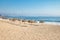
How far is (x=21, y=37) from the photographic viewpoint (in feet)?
29.3

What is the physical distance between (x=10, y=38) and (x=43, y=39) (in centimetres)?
200

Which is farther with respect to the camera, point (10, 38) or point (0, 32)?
point (0, 32)

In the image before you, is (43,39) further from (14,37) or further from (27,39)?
(14,37)

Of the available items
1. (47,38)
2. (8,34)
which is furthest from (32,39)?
(8,34)

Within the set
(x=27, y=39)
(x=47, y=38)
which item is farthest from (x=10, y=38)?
(x=47, y=38)

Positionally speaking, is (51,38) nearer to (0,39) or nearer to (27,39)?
(27,39)

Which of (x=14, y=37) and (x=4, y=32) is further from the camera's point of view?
(x=4, y=32)

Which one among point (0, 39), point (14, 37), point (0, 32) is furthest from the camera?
point (0, 32)

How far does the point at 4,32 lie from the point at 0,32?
10.3 inches

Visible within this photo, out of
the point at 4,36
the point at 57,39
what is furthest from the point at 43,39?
the point at 4,36

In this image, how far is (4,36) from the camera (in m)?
8.90

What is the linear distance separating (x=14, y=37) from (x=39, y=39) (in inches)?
60.5

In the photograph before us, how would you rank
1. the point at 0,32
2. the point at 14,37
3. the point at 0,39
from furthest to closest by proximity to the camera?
the point at 0,32, the point at 14,37, the point at 0,39

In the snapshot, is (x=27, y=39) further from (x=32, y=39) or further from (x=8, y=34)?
(x=8, y=34)
